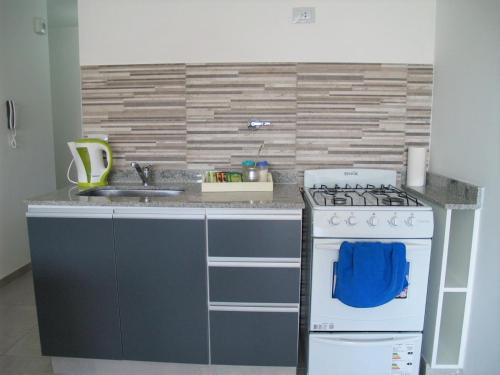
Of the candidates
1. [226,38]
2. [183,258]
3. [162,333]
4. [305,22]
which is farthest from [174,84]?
[162,333]

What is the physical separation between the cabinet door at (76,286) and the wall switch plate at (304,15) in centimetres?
165

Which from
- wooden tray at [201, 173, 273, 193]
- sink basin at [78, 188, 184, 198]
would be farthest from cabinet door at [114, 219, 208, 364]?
sink basin at [78, 188, 184, 198]

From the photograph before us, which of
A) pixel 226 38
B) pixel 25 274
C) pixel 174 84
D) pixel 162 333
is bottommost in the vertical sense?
pixel 25 274

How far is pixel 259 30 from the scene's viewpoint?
227 cm

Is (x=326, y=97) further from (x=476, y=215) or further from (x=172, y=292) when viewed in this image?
(x=172, y=292)

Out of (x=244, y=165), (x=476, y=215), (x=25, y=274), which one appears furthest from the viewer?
(x=25, y=274)

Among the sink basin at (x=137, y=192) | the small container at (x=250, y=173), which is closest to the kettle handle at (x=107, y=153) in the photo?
the sink basin at (x=137, y=192)

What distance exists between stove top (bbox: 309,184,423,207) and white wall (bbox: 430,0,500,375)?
32 centimetres

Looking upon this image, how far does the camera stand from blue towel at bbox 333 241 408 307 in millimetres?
1717

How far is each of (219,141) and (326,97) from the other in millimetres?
747

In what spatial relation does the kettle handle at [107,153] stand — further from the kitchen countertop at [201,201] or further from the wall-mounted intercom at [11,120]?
the wall-mounted intercom at [11,120]

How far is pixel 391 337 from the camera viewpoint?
1854 millimetres

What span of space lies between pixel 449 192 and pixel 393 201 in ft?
1.23

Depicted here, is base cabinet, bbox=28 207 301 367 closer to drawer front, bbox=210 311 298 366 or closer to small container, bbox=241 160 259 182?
drawer front, bbox=210 311 298 366
